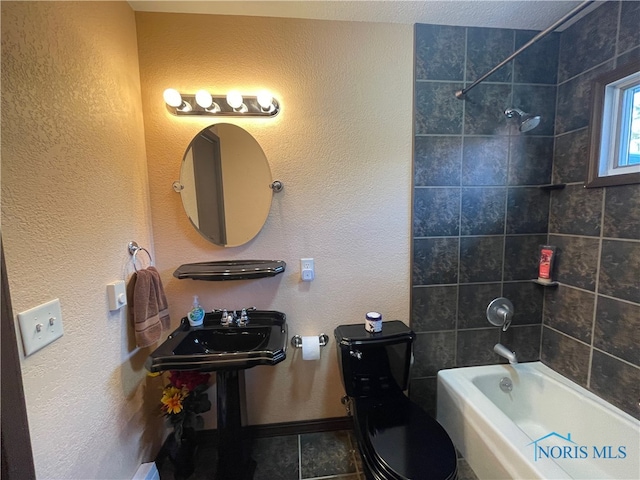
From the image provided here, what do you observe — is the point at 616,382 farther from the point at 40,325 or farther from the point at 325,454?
the point at 40,325

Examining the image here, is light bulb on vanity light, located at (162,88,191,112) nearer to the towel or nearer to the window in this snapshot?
the towel

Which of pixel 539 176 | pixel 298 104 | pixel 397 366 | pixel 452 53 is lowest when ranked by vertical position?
pixel 397 366

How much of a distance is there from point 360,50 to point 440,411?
2.26m

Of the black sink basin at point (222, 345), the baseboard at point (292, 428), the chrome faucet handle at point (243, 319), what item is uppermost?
the chrome faucet handle at point (243, 319)

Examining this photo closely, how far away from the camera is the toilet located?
1032 millimetres

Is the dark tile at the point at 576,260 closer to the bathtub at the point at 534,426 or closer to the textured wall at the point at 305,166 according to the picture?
the bathtub at the point at 534,426

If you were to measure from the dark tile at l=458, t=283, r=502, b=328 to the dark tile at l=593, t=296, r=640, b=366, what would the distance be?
0.46 metres

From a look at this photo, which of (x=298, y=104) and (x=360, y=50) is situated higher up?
(x=360, y=50)

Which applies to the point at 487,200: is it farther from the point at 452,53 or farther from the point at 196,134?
the point at 196,134

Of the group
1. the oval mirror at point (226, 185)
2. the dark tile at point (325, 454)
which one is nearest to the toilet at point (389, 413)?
the dark tile at point (325, 454)

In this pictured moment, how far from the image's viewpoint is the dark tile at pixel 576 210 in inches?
54.2

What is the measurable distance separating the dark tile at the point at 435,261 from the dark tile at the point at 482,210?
135mm

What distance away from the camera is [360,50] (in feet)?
4.84

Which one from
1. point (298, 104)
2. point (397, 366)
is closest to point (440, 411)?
point (397, 366)
